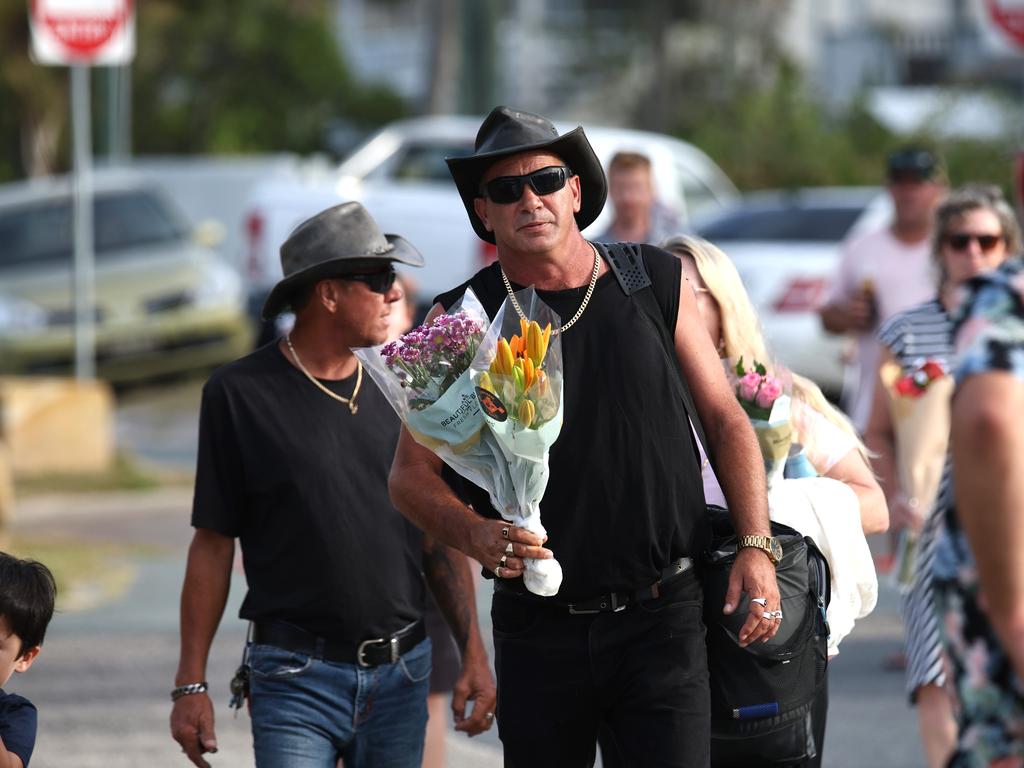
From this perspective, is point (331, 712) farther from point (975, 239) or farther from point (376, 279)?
point (975, 239)

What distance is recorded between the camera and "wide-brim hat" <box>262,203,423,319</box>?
452 centimetres

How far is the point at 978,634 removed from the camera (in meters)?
2.84

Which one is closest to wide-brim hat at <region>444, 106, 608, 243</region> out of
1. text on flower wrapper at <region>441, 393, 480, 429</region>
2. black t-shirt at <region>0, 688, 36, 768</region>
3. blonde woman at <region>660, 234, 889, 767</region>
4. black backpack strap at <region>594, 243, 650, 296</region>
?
black backpack strap at <region>594, 243, 650, 296</region>

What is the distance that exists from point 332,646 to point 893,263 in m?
4.52

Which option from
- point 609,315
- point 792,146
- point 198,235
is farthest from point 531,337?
point 792,146

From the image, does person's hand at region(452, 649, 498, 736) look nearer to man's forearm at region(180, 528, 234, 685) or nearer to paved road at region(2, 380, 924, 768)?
man's forearm at region(180, 528, 234, 685)

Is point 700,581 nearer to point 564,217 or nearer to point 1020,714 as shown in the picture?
point 564,217

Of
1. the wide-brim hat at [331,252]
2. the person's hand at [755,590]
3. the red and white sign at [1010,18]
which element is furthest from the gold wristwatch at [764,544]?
the red and white sign at [1010,18]

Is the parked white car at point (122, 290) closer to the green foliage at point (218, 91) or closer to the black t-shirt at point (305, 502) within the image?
the black t-shirt at point (305, 502)

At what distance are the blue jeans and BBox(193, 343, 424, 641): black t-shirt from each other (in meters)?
0.09

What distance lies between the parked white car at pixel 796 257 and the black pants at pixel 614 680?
364 inches

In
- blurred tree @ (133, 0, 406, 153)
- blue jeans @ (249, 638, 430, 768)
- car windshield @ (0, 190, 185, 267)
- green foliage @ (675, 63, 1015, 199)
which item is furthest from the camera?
blurred tree @ (133, 0, 406, 153)

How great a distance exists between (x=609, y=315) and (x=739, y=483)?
45 cm

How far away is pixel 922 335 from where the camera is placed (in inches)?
246
